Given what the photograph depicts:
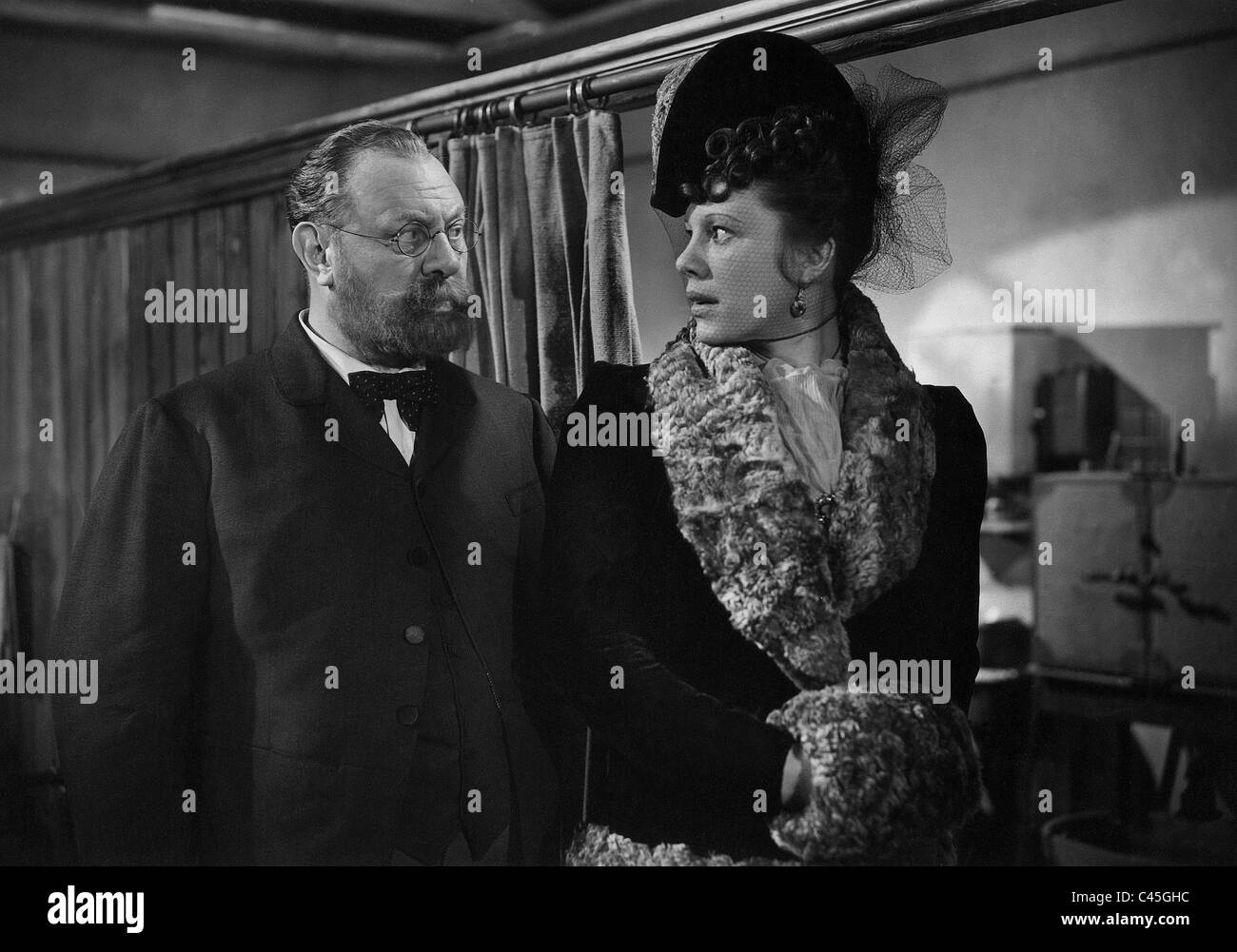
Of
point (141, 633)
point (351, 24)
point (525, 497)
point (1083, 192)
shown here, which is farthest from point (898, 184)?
point (141, 633)

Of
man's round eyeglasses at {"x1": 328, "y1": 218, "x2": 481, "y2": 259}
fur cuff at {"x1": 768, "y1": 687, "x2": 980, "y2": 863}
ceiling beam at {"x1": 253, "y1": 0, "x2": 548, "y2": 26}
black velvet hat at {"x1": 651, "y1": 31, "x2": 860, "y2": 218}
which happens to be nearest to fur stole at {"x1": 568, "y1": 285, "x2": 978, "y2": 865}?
fur cuff at {"x1": 768, "y1": 687, "x2": 980, "y2": 863}

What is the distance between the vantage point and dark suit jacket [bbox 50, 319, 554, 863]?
1425 mm

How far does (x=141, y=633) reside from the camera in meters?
1.42

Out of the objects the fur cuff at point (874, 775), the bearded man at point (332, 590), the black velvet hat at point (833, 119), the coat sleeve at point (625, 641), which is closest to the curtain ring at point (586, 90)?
the black velvet hat at point (833, 119)

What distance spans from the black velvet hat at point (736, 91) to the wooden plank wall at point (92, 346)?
55cm

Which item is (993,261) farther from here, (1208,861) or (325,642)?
(325,642)

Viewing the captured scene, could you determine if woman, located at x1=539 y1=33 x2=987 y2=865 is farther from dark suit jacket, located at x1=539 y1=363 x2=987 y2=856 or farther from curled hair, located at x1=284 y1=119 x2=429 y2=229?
curled hair, located at x1=284 y1=119 x2=429 y2=229

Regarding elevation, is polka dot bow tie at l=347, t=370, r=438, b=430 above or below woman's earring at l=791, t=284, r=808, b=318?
below

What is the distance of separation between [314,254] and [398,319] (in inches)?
5.6

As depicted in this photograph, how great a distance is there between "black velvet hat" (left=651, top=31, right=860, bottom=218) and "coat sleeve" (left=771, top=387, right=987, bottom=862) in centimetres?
40

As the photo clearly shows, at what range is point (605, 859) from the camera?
145cm

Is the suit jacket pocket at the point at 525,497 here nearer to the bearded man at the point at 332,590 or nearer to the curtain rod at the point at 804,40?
the bearded man at the point at 332,590

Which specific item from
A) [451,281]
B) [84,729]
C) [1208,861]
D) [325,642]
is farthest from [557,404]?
[1208,861]

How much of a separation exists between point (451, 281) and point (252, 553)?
42 centimetres
